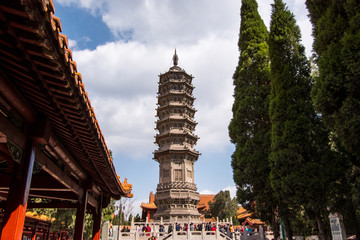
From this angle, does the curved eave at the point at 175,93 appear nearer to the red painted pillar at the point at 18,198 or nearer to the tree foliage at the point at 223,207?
the tree foliage at the point at 223,207

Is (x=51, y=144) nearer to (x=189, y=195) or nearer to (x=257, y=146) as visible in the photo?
(x=257, y=146)

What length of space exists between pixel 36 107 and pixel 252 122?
10412mm

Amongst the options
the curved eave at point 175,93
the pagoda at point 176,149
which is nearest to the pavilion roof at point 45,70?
the pagoda at point 176,149

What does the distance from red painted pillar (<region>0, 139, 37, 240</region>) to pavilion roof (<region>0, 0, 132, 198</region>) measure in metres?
0.49

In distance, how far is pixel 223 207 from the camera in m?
40.0

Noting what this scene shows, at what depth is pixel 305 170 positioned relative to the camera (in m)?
8.58

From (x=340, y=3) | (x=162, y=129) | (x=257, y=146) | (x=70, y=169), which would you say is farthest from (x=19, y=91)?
(x=162, y=129)

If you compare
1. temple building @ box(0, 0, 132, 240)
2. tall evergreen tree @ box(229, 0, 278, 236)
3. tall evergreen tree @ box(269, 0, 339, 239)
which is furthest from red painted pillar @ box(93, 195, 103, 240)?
tall evergreen tree @ box(229, 0, 278, 236)

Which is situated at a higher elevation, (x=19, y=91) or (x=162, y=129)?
(x=162, y=129)

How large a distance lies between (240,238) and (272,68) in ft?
31.0

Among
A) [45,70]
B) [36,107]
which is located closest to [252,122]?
[36,107]

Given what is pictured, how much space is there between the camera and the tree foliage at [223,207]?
3938 cm

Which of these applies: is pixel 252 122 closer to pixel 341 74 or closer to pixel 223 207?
pixel 341 74

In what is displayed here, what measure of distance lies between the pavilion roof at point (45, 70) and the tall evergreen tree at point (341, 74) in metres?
4.70
